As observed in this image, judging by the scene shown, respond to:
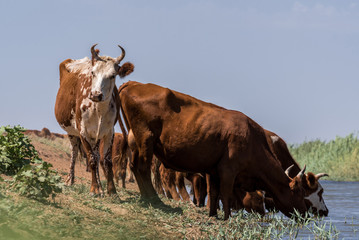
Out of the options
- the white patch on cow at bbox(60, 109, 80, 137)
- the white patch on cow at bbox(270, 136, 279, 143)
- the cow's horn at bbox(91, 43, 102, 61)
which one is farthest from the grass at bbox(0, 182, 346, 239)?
the white patch on cow at bbox(270, 136, 279, 143)

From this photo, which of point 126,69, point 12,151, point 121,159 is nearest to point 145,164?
point 126,69

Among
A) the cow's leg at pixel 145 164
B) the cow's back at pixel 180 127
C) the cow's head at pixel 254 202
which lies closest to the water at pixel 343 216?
the cow's head at pixel 254 202

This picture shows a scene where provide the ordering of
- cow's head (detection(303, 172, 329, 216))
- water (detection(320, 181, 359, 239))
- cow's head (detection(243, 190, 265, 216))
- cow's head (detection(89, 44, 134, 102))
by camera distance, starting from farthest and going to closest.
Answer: cow's head (detection(243, 190, 265, 216))
water (detection(320, 181, 359, 239))
cow's head (detection(303, 172, 329, 216))
cow's head (detection(89, 44, 134, 102))

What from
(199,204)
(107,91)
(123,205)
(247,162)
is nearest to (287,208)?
(247,162)

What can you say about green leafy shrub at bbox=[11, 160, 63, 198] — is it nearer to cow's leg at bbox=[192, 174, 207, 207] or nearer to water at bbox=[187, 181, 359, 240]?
water at bbox=[187, 181, 359, 240]

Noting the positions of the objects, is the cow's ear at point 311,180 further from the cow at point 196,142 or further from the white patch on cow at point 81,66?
the white patch on cow at point 81,66

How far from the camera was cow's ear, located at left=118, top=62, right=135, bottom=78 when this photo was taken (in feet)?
30.7

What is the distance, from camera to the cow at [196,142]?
8.80 meters

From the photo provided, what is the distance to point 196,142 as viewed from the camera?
882 centimetres

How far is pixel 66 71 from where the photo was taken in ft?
38.2

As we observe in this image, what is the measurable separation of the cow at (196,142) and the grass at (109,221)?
468 millimetres

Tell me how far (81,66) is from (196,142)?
11.2 ft

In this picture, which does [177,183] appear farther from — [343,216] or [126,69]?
[343,216]

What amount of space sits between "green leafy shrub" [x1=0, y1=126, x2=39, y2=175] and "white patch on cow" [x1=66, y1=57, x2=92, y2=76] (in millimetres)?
1770
